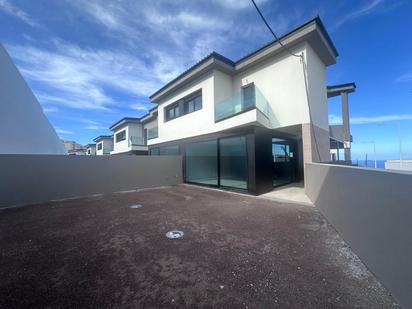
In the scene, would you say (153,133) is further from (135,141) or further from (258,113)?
(258,113)

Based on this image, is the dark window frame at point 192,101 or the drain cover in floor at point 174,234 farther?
the dark window frame at point 192,101

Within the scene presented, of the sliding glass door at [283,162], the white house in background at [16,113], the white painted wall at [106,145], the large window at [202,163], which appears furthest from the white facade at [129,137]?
the sliding glass door at [283,162]

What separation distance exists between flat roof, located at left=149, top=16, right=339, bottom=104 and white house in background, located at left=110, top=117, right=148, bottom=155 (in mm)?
8063

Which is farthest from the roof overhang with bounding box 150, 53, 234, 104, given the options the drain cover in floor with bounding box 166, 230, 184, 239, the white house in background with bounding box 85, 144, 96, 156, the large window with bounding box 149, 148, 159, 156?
the white house in background with bounding box 85, 144, 96, 156

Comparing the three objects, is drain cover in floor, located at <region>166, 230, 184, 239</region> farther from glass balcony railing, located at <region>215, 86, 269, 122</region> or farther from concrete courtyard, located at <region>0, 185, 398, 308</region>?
glass balcony railing, located at <region>215, 86, 269, 122</region>

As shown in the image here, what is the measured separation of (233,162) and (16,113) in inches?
392

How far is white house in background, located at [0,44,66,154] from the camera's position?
666cm

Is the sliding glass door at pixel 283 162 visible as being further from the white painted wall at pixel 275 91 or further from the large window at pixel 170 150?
the large window at pixel 170 150

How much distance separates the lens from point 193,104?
36.4 ft

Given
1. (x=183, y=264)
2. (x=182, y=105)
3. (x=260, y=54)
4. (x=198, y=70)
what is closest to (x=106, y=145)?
(x=182, y=105)

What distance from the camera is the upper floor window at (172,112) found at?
1252 centimetres

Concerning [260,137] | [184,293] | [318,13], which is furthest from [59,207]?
[318,13]

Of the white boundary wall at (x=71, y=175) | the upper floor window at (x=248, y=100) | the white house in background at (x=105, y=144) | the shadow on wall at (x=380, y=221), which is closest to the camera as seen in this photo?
the shadow on wall at (x=380, y=221)

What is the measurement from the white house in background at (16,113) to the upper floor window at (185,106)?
7.52 meters
